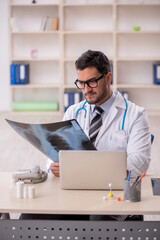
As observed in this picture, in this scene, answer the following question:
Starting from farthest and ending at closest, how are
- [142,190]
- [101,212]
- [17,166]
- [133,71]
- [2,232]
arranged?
[133,71], [17,166], [142,190], [2,232], [101,212]

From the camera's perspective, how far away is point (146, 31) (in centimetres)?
730

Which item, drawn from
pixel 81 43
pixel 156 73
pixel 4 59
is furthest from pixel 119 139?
pixel 4 59

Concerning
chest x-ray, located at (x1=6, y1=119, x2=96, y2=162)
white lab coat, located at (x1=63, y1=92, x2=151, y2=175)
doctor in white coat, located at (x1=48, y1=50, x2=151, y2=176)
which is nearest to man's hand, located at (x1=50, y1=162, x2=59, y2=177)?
chest x-ray, located at (x1=6, y1=119, x2=96, y2=162)

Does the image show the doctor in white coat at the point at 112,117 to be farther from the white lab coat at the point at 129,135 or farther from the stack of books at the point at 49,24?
the stack of books at the point at 49,24

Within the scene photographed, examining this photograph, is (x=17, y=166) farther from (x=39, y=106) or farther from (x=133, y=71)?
(x=133, y=71)

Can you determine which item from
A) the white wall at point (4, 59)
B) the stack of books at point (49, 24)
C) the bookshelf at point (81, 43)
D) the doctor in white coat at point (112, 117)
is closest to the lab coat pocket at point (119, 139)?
the doctor in white coat at point (112, 117)

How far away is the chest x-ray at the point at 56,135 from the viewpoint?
214 centimetres

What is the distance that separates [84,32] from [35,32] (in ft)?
2.57

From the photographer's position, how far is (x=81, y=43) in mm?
7801

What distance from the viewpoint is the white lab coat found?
Result: 8.05 feet

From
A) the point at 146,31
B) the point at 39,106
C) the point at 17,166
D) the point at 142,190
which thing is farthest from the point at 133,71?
the point at 142,190

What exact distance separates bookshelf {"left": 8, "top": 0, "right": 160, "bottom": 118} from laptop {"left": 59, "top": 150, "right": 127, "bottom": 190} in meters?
5.40

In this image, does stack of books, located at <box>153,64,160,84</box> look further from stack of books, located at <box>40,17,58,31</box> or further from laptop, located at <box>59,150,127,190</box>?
laptop, located at <box>59,150,127,190</box>

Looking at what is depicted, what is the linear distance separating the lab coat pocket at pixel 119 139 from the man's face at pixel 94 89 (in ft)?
0.70
